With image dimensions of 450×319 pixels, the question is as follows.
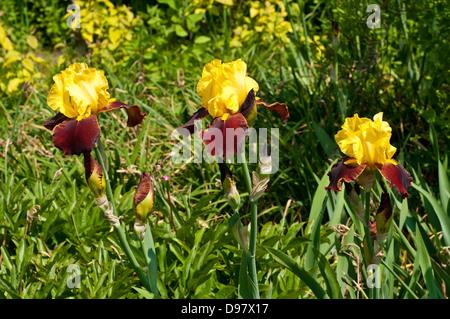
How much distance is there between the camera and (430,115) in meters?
2.37

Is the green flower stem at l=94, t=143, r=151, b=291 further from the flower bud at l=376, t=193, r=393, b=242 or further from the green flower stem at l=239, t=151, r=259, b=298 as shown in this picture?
the flower bud at l=376, t=193, r=393, b=242

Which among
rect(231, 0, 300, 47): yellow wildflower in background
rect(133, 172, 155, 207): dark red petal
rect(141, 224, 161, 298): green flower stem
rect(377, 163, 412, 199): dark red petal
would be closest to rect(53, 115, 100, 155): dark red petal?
rect(133, 172, 155, 207): dark red petal

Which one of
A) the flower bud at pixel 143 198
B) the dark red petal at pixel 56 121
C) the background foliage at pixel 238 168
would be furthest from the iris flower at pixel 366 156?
the dark red petal at pixel 56 121

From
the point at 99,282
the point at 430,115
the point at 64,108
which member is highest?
the point at 64,108

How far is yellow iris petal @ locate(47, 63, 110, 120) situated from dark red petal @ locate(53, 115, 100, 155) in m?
0.04

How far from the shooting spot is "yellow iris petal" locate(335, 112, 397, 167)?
4.38 feet

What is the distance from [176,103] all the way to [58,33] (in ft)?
8.10

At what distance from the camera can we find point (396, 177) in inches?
52.8

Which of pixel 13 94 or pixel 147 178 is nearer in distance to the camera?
pixel 147 178

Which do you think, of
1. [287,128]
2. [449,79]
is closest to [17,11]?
[287,128]

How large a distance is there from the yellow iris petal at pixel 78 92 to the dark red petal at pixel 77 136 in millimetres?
36

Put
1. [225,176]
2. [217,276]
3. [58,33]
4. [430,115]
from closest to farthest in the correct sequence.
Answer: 1. [225,176]
2. [217,276]
3. [430,115]
4. [58,33]

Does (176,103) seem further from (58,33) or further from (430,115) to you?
(58,33)

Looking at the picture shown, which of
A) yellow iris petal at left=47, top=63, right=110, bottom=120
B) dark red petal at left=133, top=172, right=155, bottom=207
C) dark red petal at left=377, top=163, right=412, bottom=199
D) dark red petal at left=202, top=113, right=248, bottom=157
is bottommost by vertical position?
dark red petal at left=133, top=172, right=155, bottom=207
